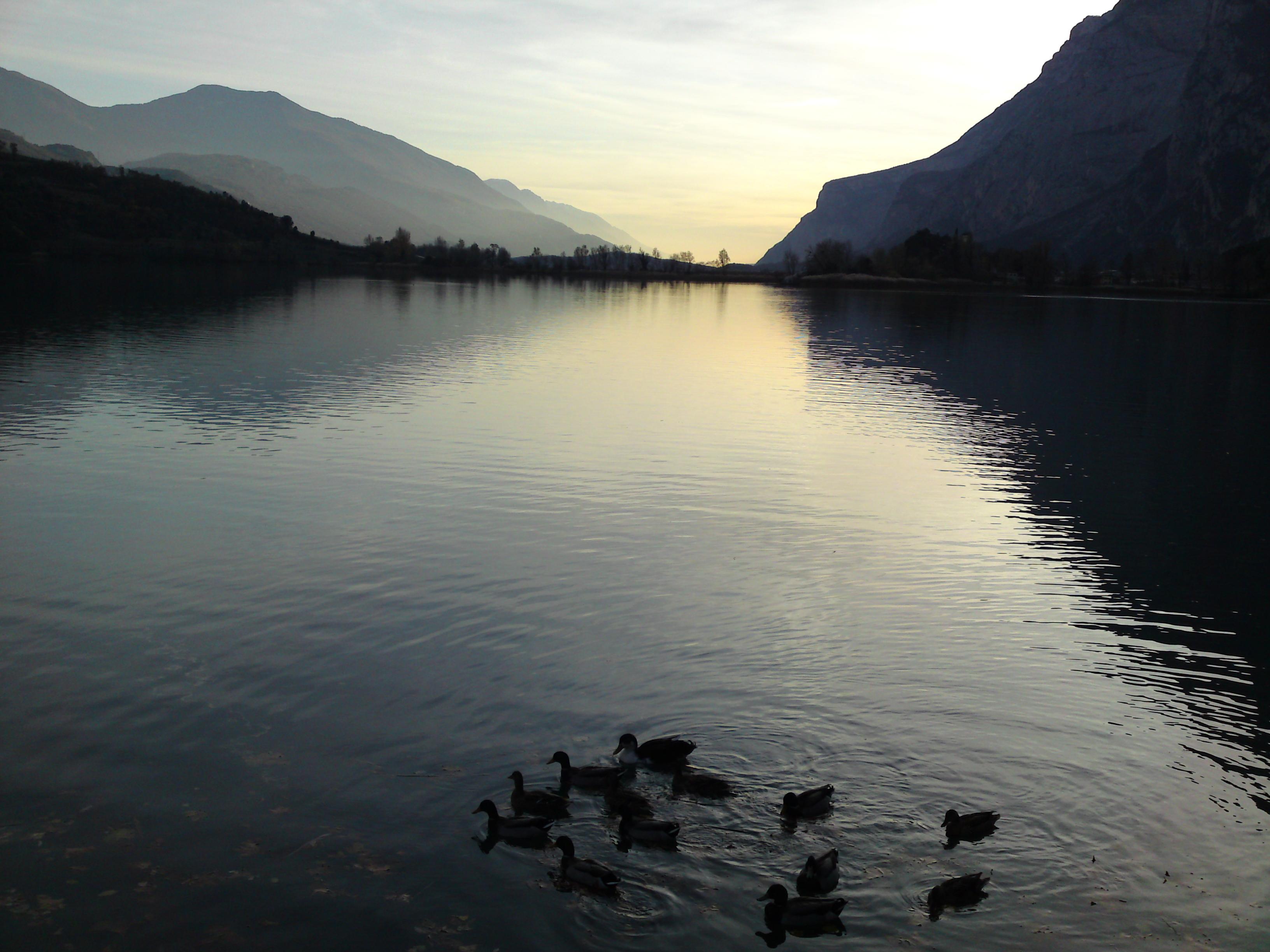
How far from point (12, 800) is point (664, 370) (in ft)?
190

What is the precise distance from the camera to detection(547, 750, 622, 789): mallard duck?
13.8 meters

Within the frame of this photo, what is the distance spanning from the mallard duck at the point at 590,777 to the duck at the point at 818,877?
311 centimetres

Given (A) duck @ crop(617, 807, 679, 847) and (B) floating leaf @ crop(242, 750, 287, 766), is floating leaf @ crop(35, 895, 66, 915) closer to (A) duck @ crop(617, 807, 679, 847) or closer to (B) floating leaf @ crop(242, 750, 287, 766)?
(B) floating leaf @ crop(242, 750, 287, 766)

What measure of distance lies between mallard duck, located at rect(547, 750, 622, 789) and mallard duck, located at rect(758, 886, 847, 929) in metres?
3.17

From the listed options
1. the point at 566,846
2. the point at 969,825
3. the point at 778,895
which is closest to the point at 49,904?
the point at 566,846

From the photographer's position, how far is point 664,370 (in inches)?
2694

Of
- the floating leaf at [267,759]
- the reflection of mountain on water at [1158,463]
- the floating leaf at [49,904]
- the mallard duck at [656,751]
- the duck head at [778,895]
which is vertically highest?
the reflection of mountain on water at [1158,463]

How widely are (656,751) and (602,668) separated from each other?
4099 mm

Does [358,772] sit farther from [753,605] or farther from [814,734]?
[753,605]

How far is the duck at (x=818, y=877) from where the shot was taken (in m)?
11.8

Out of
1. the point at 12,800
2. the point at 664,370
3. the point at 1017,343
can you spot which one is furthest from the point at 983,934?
the point at 1017,343

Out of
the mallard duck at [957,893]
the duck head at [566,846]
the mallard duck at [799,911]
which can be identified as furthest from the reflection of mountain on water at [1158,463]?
the duck head at [566,846]

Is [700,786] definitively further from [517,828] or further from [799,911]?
[799,911]

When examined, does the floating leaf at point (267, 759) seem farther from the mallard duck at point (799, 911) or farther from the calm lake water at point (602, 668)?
the mallard duck at point (799, 911)
